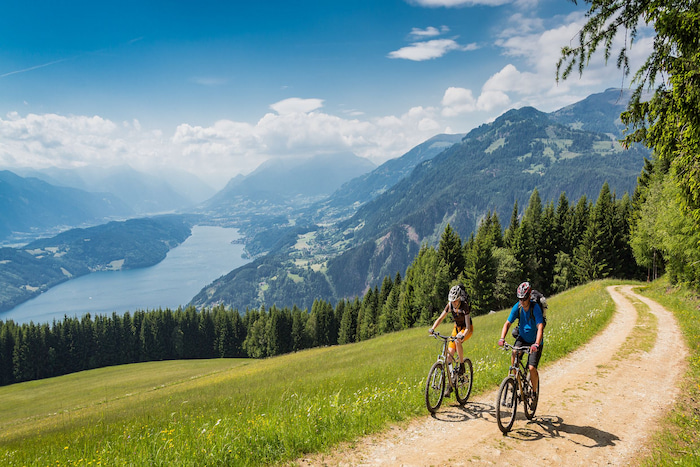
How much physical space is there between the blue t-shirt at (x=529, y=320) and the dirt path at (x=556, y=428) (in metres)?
2.11

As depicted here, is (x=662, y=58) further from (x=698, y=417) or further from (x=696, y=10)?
(x=698, y=417)

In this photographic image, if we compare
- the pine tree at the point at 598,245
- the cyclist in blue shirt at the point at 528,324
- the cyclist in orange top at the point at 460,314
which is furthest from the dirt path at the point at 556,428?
the pine tree at the point at 598,245

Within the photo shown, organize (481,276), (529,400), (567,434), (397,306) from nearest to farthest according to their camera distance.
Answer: (567,434)
(529,400)
(481,276)
(397,306)

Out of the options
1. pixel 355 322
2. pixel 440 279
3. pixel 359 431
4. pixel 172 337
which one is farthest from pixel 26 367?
pixel 359 431

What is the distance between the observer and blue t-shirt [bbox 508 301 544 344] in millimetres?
7920

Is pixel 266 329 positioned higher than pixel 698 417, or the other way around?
pixel 698 417

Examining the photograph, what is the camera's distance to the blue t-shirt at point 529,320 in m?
7.92

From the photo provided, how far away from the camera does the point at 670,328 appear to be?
1758 cm

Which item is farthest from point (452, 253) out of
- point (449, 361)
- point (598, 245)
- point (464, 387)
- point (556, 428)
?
point (556, 428)

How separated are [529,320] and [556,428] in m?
2.54

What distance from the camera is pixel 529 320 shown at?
7988 millimetres

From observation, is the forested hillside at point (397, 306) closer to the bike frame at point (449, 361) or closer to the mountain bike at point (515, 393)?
the bike frame at point (449, 361)

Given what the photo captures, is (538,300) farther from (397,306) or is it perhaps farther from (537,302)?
(397,306)

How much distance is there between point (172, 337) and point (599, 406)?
116 meters
